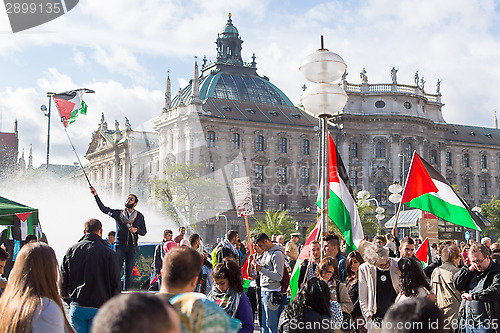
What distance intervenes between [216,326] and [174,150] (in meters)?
68.0

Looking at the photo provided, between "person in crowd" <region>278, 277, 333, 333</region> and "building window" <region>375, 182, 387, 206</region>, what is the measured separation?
69.7 metres

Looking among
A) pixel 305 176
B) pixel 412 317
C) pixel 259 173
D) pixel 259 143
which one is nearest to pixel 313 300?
pixel 412 317

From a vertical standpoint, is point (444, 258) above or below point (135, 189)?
below

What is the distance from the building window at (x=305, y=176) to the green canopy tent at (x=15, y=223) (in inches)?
2384

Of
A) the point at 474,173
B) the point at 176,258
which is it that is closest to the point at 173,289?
the point at 176,258

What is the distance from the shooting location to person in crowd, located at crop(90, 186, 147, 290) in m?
10.8

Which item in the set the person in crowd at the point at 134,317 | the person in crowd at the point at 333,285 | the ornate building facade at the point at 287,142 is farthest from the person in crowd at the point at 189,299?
the ornate building facade at the point at 287,142

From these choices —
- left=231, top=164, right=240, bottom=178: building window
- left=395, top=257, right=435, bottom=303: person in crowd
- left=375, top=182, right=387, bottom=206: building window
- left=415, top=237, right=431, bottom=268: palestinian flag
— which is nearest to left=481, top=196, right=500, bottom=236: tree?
left=375, top=182, right=387, bottom=206: building window

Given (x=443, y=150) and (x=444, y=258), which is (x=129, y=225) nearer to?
(x=444, y=258)

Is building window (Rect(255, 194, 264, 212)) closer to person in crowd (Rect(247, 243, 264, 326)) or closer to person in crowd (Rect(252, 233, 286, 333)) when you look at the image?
person in crowd (Rect(247, 243, 264, 326))

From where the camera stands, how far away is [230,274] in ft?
21.3

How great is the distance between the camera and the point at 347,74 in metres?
75.7

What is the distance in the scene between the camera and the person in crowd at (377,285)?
7363 mm

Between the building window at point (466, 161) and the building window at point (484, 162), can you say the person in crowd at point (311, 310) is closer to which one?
the building window at point (466, 161)
